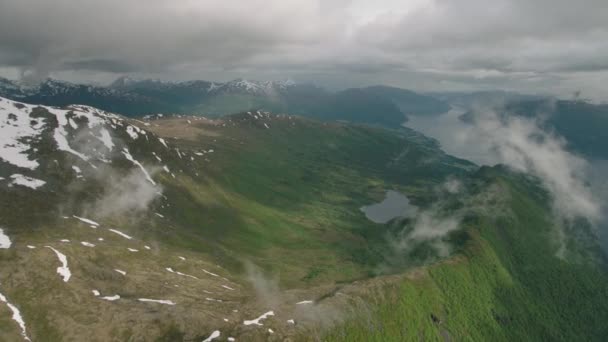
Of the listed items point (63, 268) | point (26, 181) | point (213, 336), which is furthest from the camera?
point (26, 181)

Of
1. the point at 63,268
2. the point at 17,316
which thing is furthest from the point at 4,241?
the point at 17,316

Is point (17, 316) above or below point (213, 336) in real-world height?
above

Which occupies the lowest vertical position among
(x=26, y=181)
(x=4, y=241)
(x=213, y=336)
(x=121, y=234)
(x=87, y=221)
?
(x=213, y=336)

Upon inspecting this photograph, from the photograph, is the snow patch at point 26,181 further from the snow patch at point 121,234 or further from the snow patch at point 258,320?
the snow patch at point 258,320

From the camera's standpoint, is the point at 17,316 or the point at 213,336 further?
the point at 213,336

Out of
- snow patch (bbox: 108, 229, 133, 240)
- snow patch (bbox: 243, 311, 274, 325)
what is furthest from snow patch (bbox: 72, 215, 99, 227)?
snow patch (bbox: 243, 311, 274, 325)

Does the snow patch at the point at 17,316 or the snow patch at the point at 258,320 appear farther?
the snow patch at the point at 258,320

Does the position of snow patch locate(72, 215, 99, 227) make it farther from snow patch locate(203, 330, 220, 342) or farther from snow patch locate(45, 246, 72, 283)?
snow patch locate(203, 330, 220, 342)

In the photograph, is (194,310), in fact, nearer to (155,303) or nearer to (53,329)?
(155,303)

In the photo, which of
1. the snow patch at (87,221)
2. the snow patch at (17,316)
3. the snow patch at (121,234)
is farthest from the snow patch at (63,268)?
the snow patch at (87,221)

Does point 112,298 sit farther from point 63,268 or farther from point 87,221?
point 87,221

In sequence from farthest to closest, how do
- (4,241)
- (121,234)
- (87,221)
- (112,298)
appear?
(121,234)
(87,221)
(4,241)
(112,298)
